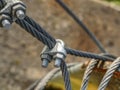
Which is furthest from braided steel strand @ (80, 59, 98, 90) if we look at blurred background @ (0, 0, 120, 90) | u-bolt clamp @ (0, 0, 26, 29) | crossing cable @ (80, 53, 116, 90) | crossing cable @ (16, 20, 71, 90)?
blurred background @ (0, 0, 120, 90)

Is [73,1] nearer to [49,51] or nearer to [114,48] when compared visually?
[114,48]

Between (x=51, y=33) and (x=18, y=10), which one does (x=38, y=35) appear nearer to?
(x=18, y=10)

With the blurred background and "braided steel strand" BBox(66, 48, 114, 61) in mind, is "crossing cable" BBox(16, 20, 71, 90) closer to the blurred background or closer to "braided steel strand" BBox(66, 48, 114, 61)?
"braided steel strand" BBox(66, 48, 114, 61)

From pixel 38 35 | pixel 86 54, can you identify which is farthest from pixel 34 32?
pixel 86 54

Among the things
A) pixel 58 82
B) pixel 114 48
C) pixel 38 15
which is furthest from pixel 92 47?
pixel 58 82

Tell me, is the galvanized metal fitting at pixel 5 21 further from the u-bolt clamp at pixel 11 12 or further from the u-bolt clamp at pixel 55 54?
the u-bolt clamp at pixel 55 54
